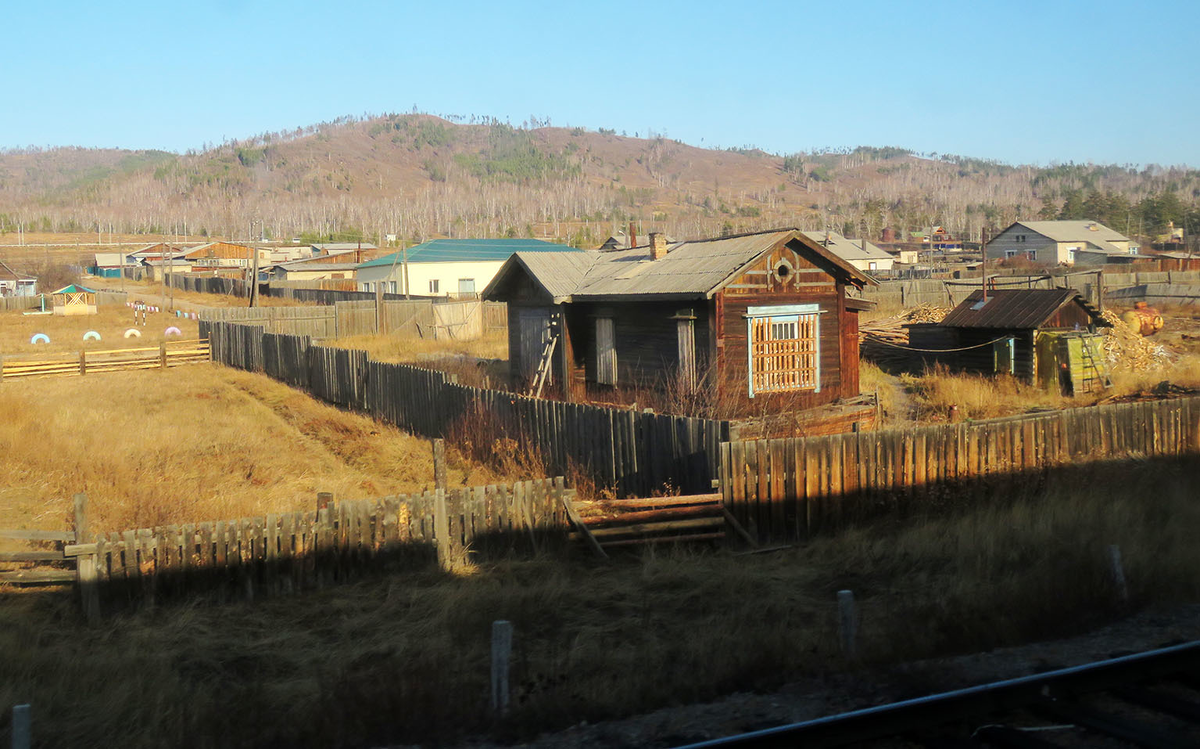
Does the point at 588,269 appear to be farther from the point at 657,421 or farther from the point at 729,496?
the point at 729,496

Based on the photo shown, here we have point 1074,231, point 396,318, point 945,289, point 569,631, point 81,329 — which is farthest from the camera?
point 1074,231

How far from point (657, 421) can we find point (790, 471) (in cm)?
227

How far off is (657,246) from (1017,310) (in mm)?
9308

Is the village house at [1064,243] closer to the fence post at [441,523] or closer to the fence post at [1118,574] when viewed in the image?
the fence post at [1118,574]

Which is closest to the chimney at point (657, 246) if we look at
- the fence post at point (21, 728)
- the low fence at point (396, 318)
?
the fence post at point (21, 728)

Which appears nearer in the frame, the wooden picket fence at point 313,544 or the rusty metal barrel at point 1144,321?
the wooden picket fence at point 313,544

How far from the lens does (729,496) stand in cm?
1102

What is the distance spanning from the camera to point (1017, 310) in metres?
24.6

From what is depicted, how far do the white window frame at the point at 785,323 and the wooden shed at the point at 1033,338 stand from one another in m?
6.34

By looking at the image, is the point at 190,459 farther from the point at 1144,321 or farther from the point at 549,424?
the point at 1144,321

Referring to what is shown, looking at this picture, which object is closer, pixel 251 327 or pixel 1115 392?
pixel 1115 392

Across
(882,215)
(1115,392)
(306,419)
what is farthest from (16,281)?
(882,215)

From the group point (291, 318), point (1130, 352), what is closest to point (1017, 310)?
point (1130, 352)

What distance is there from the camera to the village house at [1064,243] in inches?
3703
